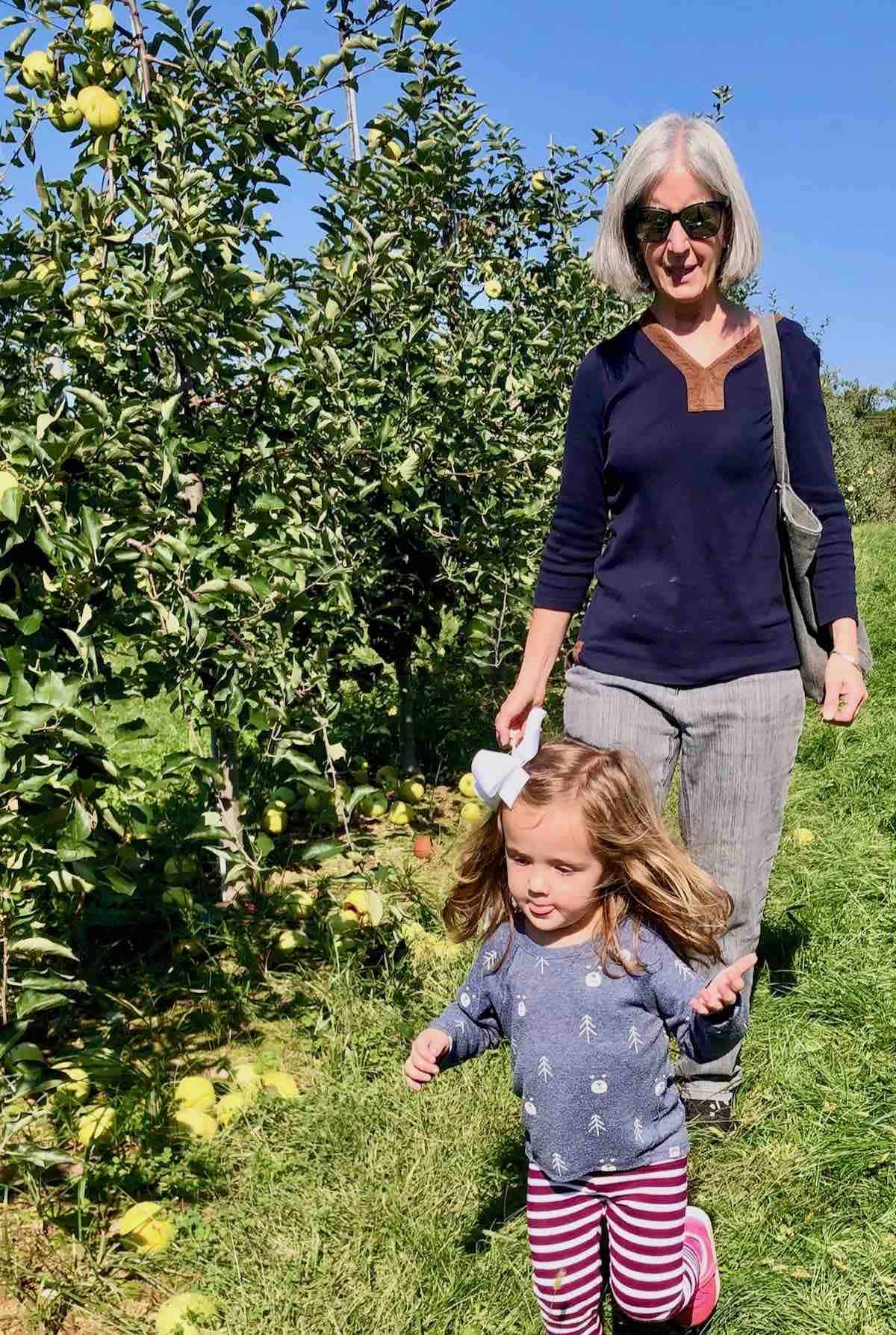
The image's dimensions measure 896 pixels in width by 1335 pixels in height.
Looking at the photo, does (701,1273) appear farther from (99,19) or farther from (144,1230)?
(99,19)

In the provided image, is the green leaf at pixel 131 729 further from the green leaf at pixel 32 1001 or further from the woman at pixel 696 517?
the woman at pixel 696 517

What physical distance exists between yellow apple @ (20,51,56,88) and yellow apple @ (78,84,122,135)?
0.08 meters

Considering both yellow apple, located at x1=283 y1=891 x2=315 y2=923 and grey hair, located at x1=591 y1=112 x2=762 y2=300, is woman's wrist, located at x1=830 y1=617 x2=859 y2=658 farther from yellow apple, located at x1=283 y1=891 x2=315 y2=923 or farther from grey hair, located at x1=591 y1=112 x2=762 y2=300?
yellow apple, located at x1=283 y1=891 x2=315 y2=923

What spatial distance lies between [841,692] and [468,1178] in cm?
110

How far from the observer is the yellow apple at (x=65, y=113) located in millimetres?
2230

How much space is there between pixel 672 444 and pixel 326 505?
3.12 feet

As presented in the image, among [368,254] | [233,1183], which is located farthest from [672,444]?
[233,1183]

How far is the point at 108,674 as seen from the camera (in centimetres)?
200

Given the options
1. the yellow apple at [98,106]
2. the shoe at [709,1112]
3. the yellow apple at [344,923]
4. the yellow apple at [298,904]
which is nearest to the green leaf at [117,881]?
the yellow apple at [344,923]

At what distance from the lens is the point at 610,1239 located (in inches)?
62.9

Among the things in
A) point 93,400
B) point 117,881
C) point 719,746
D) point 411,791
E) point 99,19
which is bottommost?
point 411,791

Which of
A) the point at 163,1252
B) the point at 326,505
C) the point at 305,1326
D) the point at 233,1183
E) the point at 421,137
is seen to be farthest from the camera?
the point at 421,137

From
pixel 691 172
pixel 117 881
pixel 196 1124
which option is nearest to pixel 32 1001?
pixel 117 881

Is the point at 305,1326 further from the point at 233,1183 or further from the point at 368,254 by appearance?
the point at 368,254
